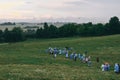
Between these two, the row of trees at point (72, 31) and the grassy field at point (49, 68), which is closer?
the grassy field at point (49, 68)

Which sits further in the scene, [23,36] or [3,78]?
[23,36]

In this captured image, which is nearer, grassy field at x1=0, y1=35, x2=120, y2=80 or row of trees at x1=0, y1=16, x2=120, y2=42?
grassy field at x1=0, y1=35, x2=120, y2=80

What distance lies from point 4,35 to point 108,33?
143 ft

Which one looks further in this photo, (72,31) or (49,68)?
(72,31)

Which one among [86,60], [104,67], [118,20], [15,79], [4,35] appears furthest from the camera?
[118,20]

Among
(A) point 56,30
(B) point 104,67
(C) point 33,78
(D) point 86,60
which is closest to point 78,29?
(A) point 56,30

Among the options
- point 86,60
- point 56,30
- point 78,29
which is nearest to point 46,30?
point 56,30

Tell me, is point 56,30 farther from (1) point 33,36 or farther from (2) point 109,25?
(2) point 109,25

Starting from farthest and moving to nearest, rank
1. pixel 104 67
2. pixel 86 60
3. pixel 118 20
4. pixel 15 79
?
pixel 118 20, pixel 86 60, pixel 104 67, pixel 15 79

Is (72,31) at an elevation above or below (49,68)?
below

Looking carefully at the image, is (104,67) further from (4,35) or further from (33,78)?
(4,35)

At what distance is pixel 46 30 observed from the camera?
5861 inches

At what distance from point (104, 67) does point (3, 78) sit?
1683 centimetres

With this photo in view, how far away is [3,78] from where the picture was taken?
24.8 metres
